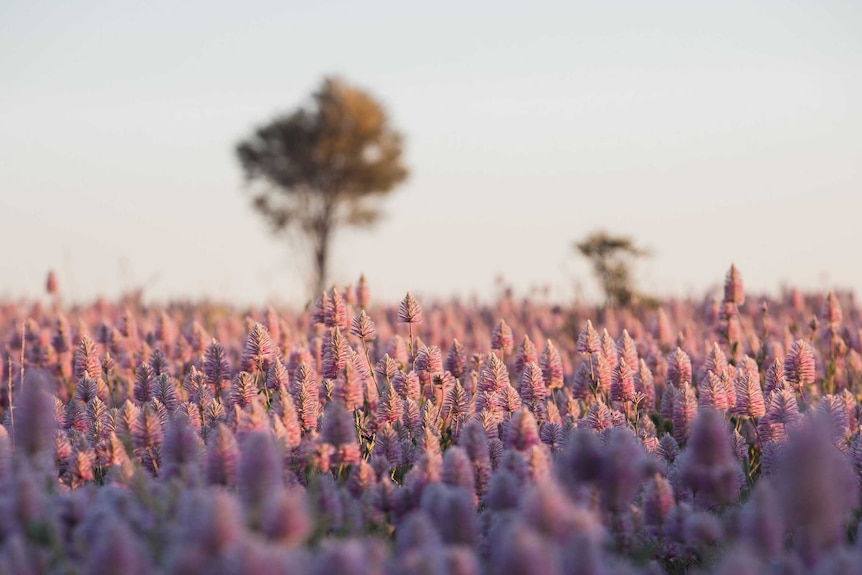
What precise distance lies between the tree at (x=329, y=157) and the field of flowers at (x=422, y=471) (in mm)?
35864

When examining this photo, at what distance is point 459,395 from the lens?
5152 millimetres

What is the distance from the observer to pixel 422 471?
11.6 ft

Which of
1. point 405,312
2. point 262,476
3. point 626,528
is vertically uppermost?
point 405,312

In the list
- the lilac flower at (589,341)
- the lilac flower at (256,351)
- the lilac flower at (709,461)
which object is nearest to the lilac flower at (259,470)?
the lilac flower at (709,461)

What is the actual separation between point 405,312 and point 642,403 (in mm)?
1438

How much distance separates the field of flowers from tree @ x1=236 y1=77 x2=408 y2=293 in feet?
118

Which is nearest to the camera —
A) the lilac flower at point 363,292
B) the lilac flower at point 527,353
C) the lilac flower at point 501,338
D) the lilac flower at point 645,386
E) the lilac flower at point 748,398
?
the lilac flower at point 748,398

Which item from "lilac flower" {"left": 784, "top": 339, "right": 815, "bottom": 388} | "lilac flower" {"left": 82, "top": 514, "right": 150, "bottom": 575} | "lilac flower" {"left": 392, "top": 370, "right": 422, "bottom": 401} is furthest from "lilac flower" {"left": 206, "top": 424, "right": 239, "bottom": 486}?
"lilac flower" {"left": 784, "top": 339, "right": 815, "bottom": 388}

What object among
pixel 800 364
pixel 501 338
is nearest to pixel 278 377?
pixel 501 338

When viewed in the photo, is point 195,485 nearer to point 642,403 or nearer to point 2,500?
point 2,500

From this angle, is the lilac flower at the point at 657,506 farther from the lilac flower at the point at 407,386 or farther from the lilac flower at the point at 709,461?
the lilac flower at the point at 407,386

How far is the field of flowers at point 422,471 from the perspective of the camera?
8.23 ft

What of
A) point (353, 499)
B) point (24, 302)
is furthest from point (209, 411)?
point (24, 302)

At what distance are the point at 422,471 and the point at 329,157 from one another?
40.1m
